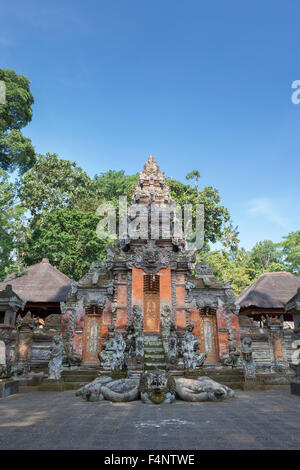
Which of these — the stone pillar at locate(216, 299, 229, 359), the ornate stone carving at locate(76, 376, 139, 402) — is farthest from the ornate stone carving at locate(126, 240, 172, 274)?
the ornate stone carving at locate(76, 376, 139, 402)

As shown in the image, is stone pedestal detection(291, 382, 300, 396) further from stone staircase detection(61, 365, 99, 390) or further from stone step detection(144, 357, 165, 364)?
stone staircase detection(61, 365, 99, 390)

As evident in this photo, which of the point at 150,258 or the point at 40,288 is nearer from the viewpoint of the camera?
the point at 150,258

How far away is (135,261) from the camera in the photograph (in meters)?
14.3

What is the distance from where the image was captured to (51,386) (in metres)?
10.2

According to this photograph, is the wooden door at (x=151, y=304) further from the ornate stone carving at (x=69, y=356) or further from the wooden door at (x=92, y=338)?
the ornate stone carving at (x=69, y=356)

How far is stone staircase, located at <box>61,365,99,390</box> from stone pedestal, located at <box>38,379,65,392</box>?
0.60 meters

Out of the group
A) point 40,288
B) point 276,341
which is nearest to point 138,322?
point 276,341

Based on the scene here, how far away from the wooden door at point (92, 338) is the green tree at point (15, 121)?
14.2 metres

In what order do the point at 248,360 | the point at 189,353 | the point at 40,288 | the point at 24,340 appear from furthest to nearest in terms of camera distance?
the point at 40,288
the point at 24,340
the point at 189,353
the point at 248,360

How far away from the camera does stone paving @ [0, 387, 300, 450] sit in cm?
428

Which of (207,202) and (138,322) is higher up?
(207,202)

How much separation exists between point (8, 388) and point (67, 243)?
16.1 meters

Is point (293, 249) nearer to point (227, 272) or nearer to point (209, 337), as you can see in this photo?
point (227, 272)
